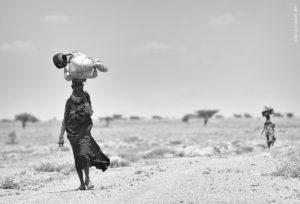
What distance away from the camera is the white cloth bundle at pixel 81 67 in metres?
9.59

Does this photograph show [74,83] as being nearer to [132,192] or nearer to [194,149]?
[132,192]

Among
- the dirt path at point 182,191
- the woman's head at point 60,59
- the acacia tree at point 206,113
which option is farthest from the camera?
the acacia tree at point 206,113

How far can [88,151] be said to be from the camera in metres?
9.70

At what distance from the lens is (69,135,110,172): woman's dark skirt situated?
9.64 metres

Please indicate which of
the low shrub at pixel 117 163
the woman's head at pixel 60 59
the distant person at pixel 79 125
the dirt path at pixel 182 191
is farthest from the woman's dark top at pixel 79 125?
the low shrub at pixel 117 163

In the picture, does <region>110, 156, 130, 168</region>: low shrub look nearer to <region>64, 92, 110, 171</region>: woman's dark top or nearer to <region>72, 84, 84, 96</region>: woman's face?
<region>64, 92, 110, 171</region>: woman's dark top

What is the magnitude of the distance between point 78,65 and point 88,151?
1.60 m

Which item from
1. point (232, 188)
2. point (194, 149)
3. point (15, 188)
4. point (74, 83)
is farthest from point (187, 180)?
point (194, 149)

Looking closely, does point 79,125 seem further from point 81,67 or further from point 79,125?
point 81,67

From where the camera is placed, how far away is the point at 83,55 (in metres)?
9.74

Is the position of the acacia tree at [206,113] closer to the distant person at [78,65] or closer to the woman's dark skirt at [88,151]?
the woman's dark skirt at [88,151]

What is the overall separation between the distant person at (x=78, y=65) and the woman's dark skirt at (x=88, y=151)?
1153 millimetres

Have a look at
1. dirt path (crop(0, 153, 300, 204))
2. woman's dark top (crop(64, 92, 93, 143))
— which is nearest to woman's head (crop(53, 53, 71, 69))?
woman's dark top (crop(64, 92, 93, 143))

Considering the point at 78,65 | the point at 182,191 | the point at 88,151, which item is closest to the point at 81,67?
the point at 78,65
